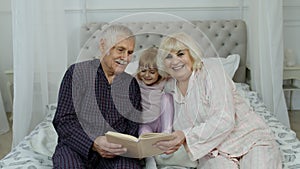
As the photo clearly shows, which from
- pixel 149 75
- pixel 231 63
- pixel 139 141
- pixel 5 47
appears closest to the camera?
pixel 139 141

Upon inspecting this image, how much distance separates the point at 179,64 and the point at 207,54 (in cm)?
35

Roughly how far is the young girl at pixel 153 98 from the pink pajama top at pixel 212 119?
4cm

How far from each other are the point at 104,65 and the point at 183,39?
15.0 inches

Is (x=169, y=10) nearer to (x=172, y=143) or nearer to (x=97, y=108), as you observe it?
(x=97, y=108)

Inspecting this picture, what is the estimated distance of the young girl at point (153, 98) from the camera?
197 cm

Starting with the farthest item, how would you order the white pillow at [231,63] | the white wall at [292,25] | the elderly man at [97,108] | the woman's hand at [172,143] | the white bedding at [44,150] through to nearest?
the white wall at [292,25]
the white pillow at [231,63]
the white bedding at [44,150]
the elderly man at [97,108]
the woman's hand at [172,143]

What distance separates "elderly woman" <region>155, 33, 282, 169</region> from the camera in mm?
1917

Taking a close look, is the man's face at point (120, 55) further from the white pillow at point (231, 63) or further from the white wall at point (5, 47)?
the white wall at point (5, 47)

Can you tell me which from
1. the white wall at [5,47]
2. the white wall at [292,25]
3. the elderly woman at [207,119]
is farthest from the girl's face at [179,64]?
the white wall at [5,47]

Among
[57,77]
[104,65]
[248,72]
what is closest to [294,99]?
[248,72]

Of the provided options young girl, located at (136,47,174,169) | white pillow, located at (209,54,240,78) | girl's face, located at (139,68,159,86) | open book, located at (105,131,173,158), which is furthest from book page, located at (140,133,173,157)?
white pillow, located at (209,54,240,78)

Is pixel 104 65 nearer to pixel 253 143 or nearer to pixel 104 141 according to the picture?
pixel 104 141

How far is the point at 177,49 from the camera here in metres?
1.90

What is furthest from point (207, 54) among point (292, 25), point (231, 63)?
point (292, 25)
